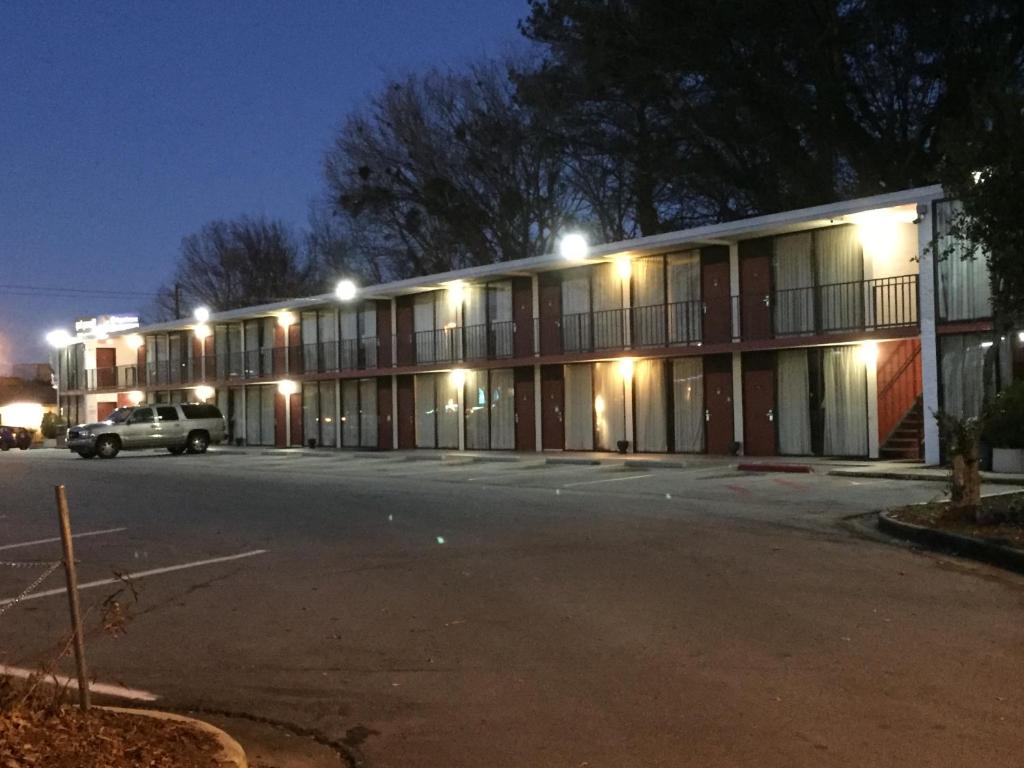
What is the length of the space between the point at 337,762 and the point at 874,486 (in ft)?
51.7

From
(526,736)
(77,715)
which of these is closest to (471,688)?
(526,736)

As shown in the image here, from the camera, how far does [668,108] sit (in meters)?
37.6

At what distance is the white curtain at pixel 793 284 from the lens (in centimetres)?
2666

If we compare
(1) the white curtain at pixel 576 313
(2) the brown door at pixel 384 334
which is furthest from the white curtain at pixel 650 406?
(2) the brown door at pixel 384 334

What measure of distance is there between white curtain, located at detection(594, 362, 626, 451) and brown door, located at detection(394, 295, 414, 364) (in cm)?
899

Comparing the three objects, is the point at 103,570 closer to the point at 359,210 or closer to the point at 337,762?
the point at 337,762

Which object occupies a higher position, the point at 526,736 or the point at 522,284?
the point at 522,284

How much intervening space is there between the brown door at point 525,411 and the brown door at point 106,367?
97.8 ft

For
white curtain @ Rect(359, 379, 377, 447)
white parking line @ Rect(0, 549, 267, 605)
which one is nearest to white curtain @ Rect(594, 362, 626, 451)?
white curtain @ Rect(359, 379, 377, 447)

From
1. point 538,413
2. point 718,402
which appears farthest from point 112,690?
point 538,413

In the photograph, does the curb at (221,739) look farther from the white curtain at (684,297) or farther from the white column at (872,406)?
the white curtain at (684,297)

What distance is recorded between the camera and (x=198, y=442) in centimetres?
4122

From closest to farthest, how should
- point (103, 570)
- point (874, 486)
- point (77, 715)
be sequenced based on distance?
point (77, 715)
point (103, 570)
point (874, 486)

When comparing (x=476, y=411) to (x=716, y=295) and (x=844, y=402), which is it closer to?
(x=716, y=295)
